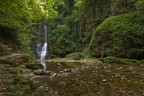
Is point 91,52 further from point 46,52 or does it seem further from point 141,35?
point 46,52

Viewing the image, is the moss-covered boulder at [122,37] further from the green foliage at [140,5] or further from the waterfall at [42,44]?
the waterfall at [42,44]

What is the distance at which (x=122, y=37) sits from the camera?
79.5ft

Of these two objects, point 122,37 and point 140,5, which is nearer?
point 140,5

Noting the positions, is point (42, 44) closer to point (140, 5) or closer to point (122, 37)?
point (122, 37)

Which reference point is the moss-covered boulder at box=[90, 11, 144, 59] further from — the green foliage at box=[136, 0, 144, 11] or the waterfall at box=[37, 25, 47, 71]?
the waterfall at box=[37, 25, 47, 71]

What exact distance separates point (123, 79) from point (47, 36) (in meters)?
32.8

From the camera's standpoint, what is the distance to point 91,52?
93.0 feet

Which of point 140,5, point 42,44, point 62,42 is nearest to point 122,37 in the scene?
point 140,5

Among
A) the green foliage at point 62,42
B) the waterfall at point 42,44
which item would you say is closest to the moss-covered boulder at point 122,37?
the green foliage at point 62,42

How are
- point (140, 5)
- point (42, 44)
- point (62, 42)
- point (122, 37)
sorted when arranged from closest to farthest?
point (140, 5)
point (122, 37)
point (62, 42)
point (42, 44)

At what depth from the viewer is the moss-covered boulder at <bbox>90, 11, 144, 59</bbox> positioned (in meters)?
23.2

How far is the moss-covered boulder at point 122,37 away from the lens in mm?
23188

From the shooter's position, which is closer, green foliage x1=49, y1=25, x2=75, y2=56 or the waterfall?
green foliage x1=49, y1=25, x2=75, y2=56

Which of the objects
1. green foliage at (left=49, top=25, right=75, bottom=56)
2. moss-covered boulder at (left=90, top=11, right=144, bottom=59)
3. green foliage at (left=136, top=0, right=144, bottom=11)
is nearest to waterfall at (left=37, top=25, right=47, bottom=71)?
green foliage at (left=49, top=25, right=75, bottom=56)
